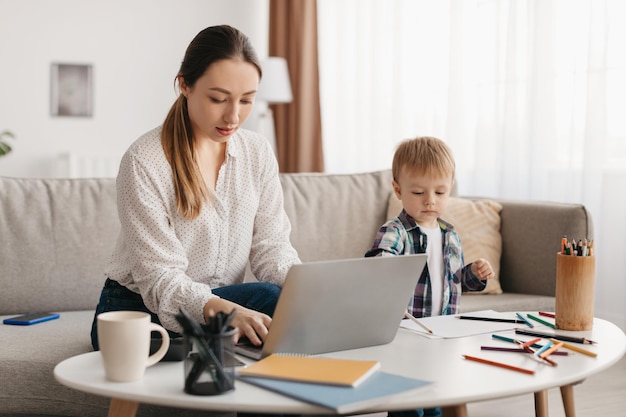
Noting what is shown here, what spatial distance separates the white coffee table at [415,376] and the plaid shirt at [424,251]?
0.43 metres

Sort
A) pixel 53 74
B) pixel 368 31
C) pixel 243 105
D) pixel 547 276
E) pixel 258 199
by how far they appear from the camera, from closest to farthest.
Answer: pixel 243 105 < pixel 258 199 < pixel 547 276 < pixel 368 31 < pixel 53 74

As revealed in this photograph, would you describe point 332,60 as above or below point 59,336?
above

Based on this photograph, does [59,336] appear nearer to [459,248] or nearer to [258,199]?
[258,199]

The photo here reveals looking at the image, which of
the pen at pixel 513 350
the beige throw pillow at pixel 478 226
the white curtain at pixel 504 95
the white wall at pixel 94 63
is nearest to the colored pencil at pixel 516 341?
the pen at pixel 513 350

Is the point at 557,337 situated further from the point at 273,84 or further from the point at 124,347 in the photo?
the point at 273,84

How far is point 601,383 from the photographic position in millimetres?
2785

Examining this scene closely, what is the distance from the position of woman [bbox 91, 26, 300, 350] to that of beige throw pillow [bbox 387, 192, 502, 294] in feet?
3.16

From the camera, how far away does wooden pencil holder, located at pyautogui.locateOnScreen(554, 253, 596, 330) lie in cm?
156

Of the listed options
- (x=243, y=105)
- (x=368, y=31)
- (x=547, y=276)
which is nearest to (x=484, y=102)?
(x=368, y=31)

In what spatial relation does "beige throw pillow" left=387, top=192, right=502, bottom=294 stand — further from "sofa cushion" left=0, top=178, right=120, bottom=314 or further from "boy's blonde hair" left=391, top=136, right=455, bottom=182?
"sofa cushion" left=0, top=178, right=120, bottom=314

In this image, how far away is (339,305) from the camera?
4.21 feet

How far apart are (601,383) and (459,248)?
113 cm

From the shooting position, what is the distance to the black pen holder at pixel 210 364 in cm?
108

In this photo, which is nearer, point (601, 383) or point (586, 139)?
point (601, 383)
